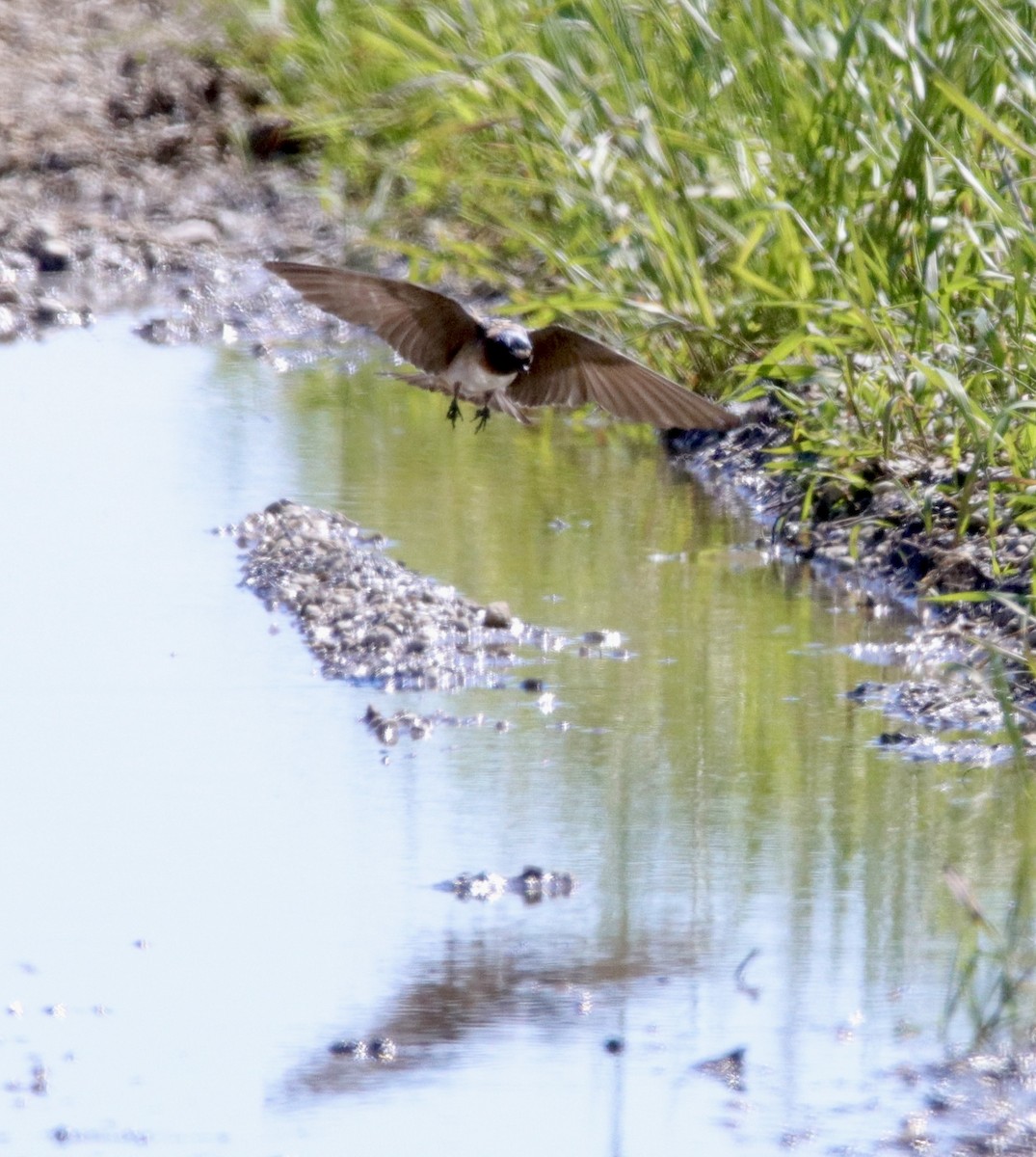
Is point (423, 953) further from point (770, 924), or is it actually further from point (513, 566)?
point (513, 566)

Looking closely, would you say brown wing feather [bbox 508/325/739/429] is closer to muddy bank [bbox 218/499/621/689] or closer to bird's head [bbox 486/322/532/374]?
bird's head [bbox 486/322/532/374]

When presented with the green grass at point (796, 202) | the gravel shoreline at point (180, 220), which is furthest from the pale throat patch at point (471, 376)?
the gravel shoreline at point (180, 220)

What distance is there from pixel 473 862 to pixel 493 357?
3.22 ft

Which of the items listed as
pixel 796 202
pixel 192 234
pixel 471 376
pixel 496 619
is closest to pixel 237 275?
pixel 192 234

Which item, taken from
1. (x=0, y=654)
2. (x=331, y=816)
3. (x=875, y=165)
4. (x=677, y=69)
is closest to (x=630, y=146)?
(x=677, y=69)

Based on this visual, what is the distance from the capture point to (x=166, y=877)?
8.70 feet

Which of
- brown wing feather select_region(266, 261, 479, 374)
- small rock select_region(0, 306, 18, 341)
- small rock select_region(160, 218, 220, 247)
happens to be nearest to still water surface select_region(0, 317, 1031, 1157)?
brown wing feather select_region(266, 261, 479, 374)

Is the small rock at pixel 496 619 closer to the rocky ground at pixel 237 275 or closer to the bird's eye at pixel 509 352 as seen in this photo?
the rocky ground at pixel 237 275

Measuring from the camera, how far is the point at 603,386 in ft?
11.1

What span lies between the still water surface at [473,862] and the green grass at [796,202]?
41 cm

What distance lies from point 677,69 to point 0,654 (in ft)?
7.20

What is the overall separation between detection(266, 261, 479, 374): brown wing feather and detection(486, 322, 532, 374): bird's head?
2.7 inches

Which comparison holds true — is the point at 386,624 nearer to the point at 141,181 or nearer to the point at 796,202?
the point at 796,202

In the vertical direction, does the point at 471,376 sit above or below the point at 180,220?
below
